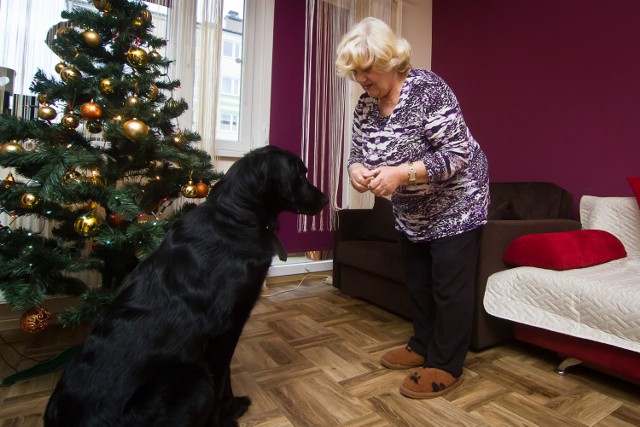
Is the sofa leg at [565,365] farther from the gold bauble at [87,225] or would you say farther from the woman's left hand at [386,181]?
the gold bauble at [87,225]

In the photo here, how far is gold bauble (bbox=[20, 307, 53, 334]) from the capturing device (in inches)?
53.2

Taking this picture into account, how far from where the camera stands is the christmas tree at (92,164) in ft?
4.29

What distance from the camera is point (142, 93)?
155 cm

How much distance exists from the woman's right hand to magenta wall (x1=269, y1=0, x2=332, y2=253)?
1.63 meters

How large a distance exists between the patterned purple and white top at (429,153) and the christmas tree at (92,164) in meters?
0.80

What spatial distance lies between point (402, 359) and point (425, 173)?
0.84 meters

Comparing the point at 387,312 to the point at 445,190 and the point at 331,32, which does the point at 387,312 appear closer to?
the point at 445,190

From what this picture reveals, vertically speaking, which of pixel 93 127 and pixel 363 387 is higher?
pixel 93 127

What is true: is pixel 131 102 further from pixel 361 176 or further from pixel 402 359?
pixel 402 359

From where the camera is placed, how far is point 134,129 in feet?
4.54

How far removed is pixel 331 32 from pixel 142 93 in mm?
1978

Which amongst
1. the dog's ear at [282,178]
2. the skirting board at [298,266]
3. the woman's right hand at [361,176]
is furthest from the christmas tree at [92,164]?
the skirting board at [298,266]

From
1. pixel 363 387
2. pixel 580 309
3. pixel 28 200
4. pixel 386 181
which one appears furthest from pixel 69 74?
pixel 580 309

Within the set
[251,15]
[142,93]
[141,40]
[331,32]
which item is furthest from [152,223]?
[331,32]
